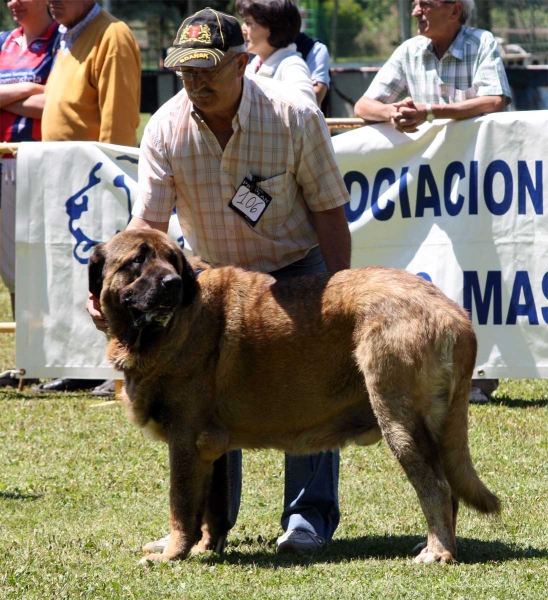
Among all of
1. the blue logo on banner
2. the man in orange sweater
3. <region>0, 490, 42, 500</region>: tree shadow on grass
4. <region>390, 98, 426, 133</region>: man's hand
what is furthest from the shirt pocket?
the man in orange sweater

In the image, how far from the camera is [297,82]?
6594mm

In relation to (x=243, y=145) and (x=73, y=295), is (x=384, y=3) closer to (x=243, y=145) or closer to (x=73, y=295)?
(x=73, y=295)

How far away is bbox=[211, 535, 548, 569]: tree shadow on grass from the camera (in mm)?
4094

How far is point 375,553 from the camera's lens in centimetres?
425

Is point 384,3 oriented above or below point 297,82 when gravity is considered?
above

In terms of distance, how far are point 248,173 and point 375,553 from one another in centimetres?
178

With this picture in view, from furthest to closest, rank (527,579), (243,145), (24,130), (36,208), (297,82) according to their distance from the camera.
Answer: (24,130), (36,208), (297,82), (243,145), (527,579)

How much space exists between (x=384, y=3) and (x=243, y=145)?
1066 inches

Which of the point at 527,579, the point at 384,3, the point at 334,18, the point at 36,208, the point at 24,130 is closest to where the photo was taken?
the point at 527,579

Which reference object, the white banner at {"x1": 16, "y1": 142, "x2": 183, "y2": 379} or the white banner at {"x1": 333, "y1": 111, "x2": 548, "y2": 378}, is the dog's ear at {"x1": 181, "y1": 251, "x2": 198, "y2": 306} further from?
the white banner at {"x1": 16, "y1": 142, "x2": 183, "y2": 379}

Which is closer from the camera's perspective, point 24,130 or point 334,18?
point 24,130

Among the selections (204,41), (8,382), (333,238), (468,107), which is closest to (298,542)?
(333,238)

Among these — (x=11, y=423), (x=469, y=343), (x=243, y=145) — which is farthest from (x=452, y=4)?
(x=11, y=423)

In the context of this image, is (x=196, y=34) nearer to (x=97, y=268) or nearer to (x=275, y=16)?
(x=97, y=268)
